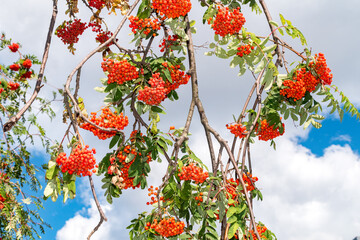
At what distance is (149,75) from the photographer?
154 inches

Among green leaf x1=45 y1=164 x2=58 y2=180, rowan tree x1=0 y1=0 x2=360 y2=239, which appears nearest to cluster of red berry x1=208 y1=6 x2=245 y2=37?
rowan tree x1=0 y1=0 x2=360 y2=239

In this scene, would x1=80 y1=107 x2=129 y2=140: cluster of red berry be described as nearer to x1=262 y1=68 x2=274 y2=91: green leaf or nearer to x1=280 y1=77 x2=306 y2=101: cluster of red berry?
x1=262 y1=68 x2=274 y2=91: green leaf

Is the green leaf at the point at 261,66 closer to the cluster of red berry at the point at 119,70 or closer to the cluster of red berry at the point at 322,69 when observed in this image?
the cluster of red berry at the point at 322,69

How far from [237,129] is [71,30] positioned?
7.46 ft

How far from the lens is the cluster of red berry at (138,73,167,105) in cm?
352

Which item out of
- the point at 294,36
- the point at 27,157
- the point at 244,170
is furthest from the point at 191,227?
the point at 27,157

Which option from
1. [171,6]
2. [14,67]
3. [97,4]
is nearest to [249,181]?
[171,6]

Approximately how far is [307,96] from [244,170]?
1021 mm

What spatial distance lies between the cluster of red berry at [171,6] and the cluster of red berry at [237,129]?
3.85 ft

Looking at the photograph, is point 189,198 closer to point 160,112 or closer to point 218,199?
point 218,199

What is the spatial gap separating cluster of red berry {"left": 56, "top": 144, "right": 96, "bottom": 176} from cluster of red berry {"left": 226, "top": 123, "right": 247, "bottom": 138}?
161cm

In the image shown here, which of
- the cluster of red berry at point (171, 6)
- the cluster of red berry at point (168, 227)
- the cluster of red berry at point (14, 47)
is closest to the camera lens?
the cluster of red berry at point (168, 227)

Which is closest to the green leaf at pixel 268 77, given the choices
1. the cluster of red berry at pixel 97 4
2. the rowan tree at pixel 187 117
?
the rowan tree at pixel 187 117

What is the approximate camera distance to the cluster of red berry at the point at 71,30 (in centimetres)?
494
